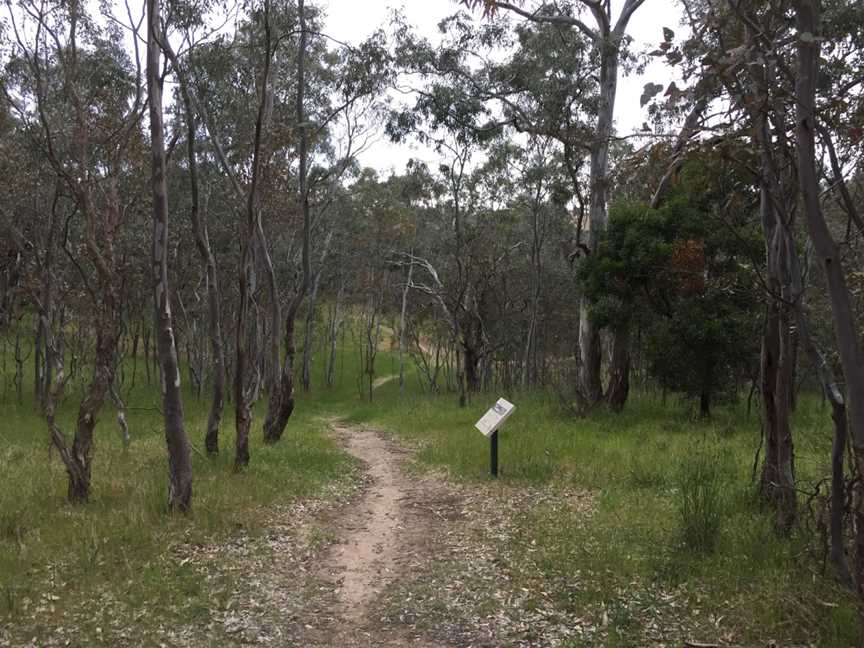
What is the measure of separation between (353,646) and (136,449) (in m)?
8.53

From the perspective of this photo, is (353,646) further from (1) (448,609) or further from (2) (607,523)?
(2) (607,523)

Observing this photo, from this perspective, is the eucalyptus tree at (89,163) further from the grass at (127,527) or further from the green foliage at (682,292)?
the green foliage at (682,292)

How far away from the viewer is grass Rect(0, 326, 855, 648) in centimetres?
469

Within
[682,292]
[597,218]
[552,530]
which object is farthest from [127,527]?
[597,218]

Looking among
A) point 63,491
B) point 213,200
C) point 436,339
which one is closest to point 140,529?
point 63,491

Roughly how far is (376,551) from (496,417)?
300 centimetres

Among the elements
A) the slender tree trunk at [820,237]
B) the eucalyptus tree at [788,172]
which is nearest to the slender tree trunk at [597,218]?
the eucalyptus tree at [788,172]

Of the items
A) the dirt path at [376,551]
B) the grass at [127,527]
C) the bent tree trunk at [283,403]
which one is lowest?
the dirt path at [376,551]

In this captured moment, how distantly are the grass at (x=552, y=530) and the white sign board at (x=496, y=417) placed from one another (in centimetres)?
71

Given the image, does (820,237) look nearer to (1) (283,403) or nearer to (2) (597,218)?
(1) (283,403)

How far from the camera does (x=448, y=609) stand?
5.08 meters

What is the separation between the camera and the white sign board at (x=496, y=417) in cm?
892

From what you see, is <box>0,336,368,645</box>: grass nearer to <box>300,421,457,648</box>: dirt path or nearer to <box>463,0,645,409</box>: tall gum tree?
<box>300,421,457,648</box>: dirt path

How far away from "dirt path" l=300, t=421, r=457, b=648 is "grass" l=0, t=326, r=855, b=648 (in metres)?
0.70
